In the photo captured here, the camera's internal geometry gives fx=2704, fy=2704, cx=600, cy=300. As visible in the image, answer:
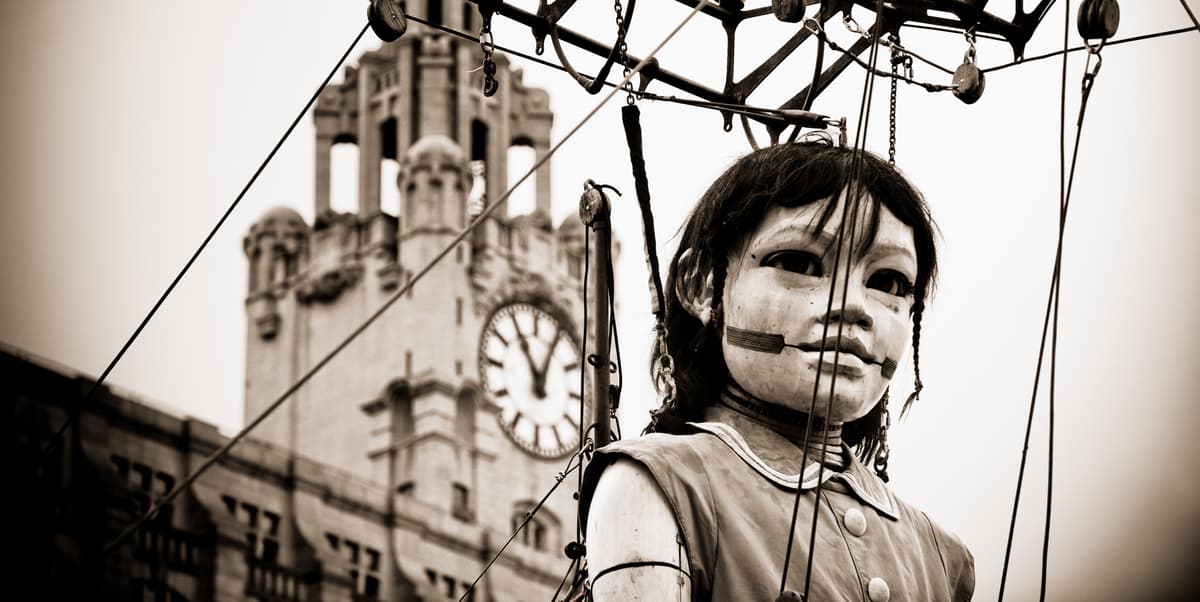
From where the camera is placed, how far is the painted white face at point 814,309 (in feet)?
24.6

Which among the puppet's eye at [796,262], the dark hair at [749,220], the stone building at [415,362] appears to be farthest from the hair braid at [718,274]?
the stone building at [415,362]

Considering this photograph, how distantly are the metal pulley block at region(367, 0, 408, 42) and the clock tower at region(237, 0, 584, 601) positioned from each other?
161 ft

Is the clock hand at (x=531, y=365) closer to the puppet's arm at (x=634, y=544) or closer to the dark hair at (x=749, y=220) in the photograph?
the dark hair at (x=749, y=220)

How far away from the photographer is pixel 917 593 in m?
7.56

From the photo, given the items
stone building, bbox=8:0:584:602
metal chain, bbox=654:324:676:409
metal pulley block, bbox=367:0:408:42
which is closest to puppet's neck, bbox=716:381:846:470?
metal chain, bbox=654:324:676:409

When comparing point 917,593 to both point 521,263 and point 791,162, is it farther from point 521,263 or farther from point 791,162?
point 521,263

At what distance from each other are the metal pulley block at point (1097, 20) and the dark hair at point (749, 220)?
0.67 meters

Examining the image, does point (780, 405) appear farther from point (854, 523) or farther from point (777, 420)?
point (854, 523)

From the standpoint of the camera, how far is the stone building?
5419 cm

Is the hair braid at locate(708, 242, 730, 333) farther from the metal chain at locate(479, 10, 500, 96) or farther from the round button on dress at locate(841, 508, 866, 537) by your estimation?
the metal chain at locate(479, 10, 500, 96)

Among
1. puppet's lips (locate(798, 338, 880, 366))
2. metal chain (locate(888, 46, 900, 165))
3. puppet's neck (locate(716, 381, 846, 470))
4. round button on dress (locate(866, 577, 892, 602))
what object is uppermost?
metal chain (locate(888, 46, 900, 165))

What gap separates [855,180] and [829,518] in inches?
37.6

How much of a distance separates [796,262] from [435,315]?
172 ft

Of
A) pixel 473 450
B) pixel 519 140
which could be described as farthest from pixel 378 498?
pixel 519 140
